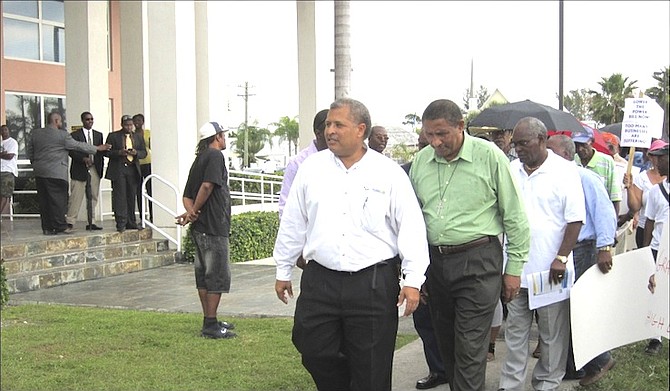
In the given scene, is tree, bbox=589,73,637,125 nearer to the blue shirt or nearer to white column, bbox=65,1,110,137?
white column, bbox=65,1,110,137

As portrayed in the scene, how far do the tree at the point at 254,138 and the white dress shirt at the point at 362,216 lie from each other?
6457 cm

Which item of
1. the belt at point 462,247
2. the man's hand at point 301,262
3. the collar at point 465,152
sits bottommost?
the man's hand at point 301,262

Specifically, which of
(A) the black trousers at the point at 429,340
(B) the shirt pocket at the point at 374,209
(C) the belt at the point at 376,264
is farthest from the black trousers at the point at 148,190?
(B) the shirt pocket at the point at 374,209

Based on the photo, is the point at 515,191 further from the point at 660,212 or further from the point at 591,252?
the point at 660,212

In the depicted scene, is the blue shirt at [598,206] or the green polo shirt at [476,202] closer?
the green polo shirt at [476,202]

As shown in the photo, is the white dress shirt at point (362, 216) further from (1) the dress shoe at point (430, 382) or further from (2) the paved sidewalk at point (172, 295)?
(2) the paved sidewalk at point (172, 295)

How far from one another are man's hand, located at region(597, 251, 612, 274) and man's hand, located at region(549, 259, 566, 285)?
0.36 metres

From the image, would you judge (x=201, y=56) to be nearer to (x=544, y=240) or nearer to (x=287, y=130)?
(x=544, y=240)

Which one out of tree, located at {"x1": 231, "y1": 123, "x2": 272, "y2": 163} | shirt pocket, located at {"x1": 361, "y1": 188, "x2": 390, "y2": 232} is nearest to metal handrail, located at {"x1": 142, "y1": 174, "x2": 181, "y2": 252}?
shirt pocket, located at {"x1": 361, "y1": 188, "x2": 390, "y2": 232}

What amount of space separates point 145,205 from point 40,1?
10.5 metres

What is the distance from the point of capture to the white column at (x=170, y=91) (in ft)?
44.5

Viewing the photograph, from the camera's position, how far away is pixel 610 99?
Answer: 48344 millimetres

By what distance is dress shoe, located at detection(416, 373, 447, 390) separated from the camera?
622cm

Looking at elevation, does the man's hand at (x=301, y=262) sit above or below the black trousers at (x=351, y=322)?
above
